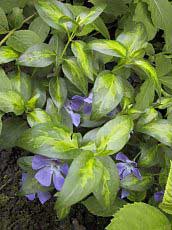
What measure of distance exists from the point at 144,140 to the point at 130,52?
22 centimetres

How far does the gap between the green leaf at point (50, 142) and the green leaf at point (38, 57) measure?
5.5 inches

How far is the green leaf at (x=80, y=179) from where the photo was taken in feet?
3.02

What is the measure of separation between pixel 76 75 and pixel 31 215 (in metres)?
0.57

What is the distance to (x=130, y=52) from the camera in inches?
43.8

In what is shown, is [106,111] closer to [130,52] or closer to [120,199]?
[130,52]

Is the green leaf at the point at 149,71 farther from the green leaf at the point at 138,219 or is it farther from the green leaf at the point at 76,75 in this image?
the green leaf at the point at 138,219

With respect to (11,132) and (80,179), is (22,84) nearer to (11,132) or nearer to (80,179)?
(11,132)

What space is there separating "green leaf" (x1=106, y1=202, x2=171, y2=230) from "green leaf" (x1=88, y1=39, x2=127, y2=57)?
316mm

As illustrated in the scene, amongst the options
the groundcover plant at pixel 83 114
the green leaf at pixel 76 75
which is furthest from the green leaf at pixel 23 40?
the green leaf at pixel 76 75

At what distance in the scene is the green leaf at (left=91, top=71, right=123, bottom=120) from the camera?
1027 millimetres

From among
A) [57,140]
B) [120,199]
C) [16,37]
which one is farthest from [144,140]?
[16,37]

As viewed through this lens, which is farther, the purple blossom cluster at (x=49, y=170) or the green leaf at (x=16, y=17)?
the green leaf at (x=16, y=17)

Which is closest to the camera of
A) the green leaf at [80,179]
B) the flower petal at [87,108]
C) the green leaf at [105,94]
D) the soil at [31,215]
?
the green leaf at [80,179]

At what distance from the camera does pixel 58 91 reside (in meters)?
1.11
